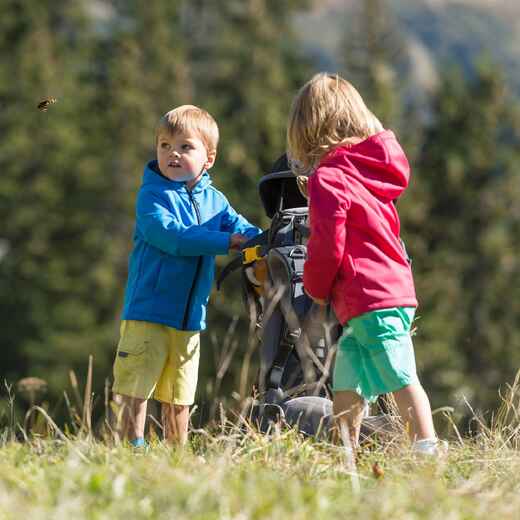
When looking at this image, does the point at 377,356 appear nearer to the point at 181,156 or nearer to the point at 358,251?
the point at 358,251

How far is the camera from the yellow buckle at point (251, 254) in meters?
4.67

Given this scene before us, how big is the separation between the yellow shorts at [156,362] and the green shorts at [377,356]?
98cm

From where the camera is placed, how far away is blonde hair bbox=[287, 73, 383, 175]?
13.9ft

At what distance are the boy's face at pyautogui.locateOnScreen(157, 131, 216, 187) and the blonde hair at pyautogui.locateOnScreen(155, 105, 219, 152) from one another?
22 mm

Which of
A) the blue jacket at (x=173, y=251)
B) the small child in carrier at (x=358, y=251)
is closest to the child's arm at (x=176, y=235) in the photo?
the blue jacket at (x=173, y=251)

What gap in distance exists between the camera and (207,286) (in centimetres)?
501

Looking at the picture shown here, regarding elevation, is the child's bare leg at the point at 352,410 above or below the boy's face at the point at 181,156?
below

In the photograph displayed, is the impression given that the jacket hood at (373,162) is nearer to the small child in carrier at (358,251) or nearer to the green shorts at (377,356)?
the small child in carrier at (358,251)

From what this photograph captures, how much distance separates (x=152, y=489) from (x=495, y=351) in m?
28.5

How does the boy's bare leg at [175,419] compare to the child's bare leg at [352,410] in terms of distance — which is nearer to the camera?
the child's bare leg at [352,410]

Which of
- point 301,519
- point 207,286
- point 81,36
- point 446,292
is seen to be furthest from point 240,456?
point 81,36

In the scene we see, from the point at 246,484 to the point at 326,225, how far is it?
1379 millimetres

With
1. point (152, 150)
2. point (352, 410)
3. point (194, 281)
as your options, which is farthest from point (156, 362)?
point (152, 150)

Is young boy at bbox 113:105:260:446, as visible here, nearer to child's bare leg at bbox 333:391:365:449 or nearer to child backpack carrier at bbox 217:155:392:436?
child backpack carrier at bbox 217:155:392:436
